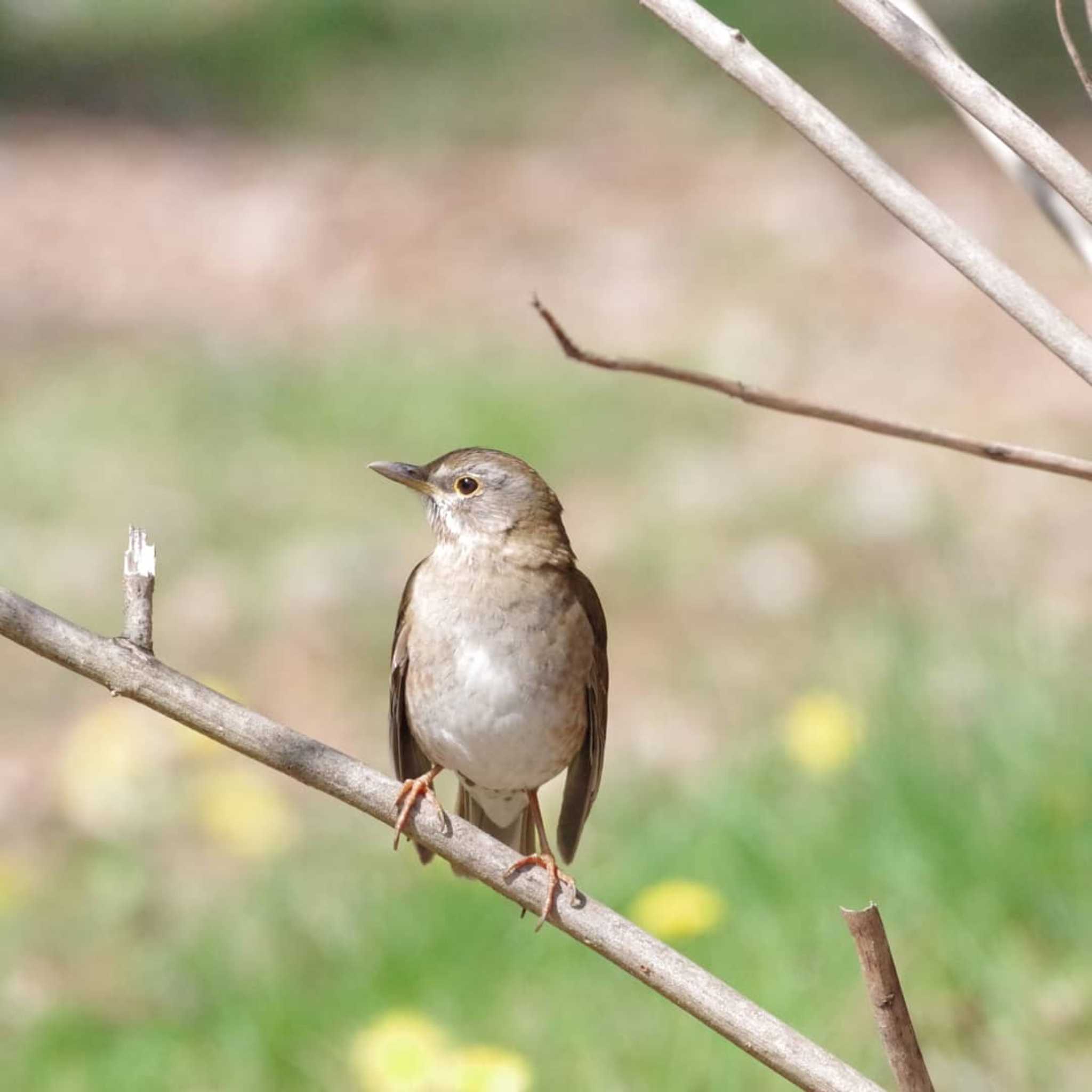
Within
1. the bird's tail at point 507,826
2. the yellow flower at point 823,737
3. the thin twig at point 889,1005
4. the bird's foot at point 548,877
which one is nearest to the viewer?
the thin twig at point 889,1005

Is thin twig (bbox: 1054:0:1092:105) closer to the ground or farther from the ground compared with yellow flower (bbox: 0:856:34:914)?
farther from the ground

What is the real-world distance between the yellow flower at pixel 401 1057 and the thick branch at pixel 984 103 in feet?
7.12

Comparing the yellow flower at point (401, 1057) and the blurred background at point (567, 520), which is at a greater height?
the yellow flower at point (401, 1057)

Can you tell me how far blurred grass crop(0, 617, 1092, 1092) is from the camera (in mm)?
4117

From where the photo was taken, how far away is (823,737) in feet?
15.7

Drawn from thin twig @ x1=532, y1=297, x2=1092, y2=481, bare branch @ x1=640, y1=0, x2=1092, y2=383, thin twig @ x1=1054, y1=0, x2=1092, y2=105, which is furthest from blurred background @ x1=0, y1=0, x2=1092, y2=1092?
thin twig @ x1=1054, y1=0, x2=1092, y2=105

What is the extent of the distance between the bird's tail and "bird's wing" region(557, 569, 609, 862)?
1.03ft

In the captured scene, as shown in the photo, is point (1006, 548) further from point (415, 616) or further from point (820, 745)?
point (415, 616)

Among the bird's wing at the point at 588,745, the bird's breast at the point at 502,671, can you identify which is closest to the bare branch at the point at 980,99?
the bird's wing at the point at 588,745

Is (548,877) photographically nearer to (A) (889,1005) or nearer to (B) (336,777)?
(B) (336,777)

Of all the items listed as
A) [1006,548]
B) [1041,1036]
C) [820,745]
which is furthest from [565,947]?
[1006,548]

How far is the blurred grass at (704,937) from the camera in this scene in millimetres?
4117

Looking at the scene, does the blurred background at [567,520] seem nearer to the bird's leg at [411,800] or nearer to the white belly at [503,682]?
the white belly at [503,682]

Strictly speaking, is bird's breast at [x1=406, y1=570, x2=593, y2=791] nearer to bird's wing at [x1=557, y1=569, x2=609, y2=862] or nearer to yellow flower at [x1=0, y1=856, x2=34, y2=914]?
bird's wing at [x1=557, y1=569, x2=609, y2=862]
